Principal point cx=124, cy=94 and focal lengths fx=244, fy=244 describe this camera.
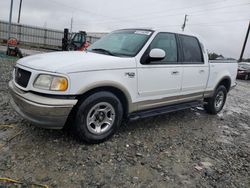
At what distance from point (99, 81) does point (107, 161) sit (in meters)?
1.14

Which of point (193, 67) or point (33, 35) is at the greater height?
point (33, 35)

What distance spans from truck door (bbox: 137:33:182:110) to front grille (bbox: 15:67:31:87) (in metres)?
1.72


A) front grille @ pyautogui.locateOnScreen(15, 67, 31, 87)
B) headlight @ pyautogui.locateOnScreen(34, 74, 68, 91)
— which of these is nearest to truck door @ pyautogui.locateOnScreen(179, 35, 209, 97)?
headlight @ pyautogui.locateOnScreen(34, 74, 68, 91)

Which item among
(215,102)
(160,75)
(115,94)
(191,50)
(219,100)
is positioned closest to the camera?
(115,94)

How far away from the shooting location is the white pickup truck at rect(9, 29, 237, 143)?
130 inches

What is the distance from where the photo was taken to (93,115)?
3.73 meters

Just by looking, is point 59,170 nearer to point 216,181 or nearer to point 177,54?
point 216,181

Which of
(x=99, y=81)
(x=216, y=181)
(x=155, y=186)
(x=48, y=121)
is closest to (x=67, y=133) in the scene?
(x=48, y=121)

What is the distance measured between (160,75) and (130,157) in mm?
1603

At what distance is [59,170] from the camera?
10.1 ft

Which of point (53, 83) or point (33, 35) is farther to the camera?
point (33, 35)

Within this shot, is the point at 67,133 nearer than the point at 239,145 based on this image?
Yes

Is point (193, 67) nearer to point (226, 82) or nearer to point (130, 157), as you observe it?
point (226, 82)

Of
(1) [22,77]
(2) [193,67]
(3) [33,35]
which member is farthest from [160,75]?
(3) [33,35]
